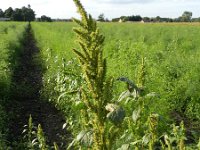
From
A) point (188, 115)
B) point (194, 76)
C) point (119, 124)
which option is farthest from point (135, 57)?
point (119, 124)

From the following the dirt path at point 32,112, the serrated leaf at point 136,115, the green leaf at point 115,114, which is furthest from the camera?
the dirt path at point 32,112

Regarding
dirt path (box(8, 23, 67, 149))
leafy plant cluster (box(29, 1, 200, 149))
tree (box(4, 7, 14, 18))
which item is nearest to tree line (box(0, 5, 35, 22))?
tree (box(4, 7, 14, 18))

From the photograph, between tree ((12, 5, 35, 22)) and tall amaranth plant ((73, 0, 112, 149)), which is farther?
tree ((12, 5, 35, 22))

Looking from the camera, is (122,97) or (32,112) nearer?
(122,97)

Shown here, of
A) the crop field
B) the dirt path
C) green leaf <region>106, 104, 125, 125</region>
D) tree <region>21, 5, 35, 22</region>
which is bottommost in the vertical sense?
tree <region>21, 5, 35, 22</region>

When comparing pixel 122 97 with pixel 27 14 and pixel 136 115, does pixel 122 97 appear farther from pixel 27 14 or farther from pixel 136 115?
pixel 27 14

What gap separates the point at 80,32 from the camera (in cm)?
146

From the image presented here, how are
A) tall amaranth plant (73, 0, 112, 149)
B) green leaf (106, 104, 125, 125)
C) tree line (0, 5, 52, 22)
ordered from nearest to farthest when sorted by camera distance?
1. tall amaranth plant (73, 0, 112, 149)
2. green leaf (106, 104, 125, 125)
3. tree line (0, 5, 52, 22)

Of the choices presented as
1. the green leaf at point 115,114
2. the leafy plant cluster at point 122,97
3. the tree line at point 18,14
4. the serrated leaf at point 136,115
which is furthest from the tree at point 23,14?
the green leaf at point 115,114

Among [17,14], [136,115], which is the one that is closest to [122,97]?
[136,115]

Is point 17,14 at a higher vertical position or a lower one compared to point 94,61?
lower

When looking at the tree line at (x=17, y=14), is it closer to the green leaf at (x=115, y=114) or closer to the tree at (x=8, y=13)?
the tree at (x=8, y=13)

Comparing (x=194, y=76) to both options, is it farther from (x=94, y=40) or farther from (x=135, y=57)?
(x=94, y=40)

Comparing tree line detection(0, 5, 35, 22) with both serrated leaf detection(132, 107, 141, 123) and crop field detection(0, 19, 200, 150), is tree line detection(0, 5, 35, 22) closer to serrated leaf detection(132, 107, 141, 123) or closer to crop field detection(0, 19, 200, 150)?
crop field detection(0, 19, 200, 150)
